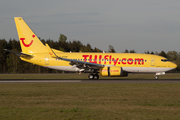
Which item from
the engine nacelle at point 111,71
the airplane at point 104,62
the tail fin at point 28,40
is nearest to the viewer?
the engine nacelle at point 111,71

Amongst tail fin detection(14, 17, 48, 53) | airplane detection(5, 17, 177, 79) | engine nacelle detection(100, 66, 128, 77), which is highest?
tail fin detection(14, 17, 48, 53)

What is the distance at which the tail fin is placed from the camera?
40812 millimetres

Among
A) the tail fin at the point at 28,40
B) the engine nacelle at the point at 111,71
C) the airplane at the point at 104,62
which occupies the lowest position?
the engine nacelle at the point at 111,71

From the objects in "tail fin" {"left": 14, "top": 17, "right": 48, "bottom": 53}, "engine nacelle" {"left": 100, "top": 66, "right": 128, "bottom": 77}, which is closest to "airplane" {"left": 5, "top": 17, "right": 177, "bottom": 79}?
"engine nacelle" {"left": 100, "top": 66, "right": 128, "bottom": 77}

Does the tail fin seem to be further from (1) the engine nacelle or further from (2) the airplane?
(1) the engine nacelle

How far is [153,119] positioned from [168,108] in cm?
293

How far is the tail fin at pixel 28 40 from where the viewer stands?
40812mm

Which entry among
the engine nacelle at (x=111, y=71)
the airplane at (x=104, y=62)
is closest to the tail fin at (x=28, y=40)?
the airplane at (x=104, y=62)

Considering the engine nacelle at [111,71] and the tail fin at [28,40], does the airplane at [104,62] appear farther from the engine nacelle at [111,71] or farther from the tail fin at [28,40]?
the tail fin at [28,40]

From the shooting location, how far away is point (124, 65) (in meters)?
37.2

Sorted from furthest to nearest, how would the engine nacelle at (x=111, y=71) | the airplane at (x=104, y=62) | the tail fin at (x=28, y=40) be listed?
the tail fin at (x=28, y=40) → the airplane at (x=104, y=62) → the engine nacelle at (x=111, y=71)

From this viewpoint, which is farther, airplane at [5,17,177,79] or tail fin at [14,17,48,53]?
tail fin at [14,17,48,53]

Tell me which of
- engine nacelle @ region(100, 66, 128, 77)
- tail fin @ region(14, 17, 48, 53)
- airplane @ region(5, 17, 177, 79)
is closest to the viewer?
engine nacelle @ region(100, 66, 128, 77)

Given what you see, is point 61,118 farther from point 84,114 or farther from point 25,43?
point 25,43
